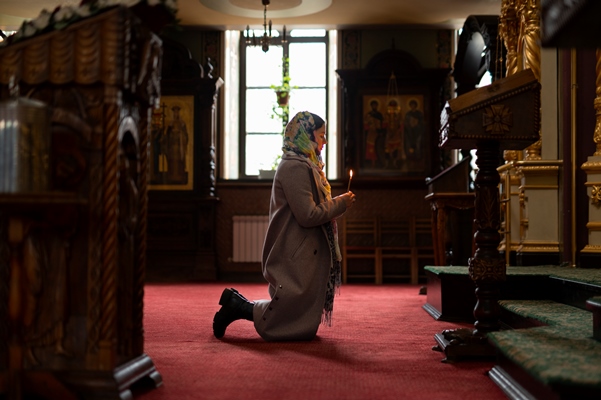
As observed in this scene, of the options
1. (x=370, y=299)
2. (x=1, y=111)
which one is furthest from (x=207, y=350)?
(x=370, y=299)

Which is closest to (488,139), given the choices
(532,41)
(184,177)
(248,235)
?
(532,41)

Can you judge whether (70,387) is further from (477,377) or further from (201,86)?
(201,86)

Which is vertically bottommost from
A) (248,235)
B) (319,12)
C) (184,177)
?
(248,235)

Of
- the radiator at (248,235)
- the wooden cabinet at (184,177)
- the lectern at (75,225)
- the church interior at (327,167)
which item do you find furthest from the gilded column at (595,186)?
the wooden cabinet at (184,177)

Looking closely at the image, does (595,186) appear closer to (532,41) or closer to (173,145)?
(532,41)

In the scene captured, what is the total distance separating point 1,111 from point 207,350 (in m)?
1.89

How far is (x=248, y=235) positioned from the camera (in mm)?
10086

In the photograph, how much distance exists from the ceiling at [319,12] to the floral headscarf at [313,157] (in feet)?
17.2

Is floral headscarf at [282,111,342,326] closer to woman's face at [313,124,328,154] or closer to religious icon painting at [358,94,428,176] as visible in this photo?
woman's face at [313,124,328,154]

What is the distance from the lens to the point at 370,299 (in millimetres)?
7055

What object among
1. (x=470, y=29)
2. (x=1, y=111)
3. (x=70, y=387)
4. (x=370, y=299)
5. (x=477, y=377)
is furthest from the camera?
(x=470, y=29)

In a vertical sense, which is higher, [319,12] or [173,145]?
[319,12]

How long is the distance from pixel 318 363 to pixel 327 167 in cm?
743

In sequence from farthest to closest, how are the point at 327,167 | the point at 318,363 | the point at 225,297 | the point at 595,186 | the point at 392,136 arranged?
1. the point at 327,167
2. the point at 392,136
3. the point at 595,186
4. the point at 225,297
5. the point at 318,363
